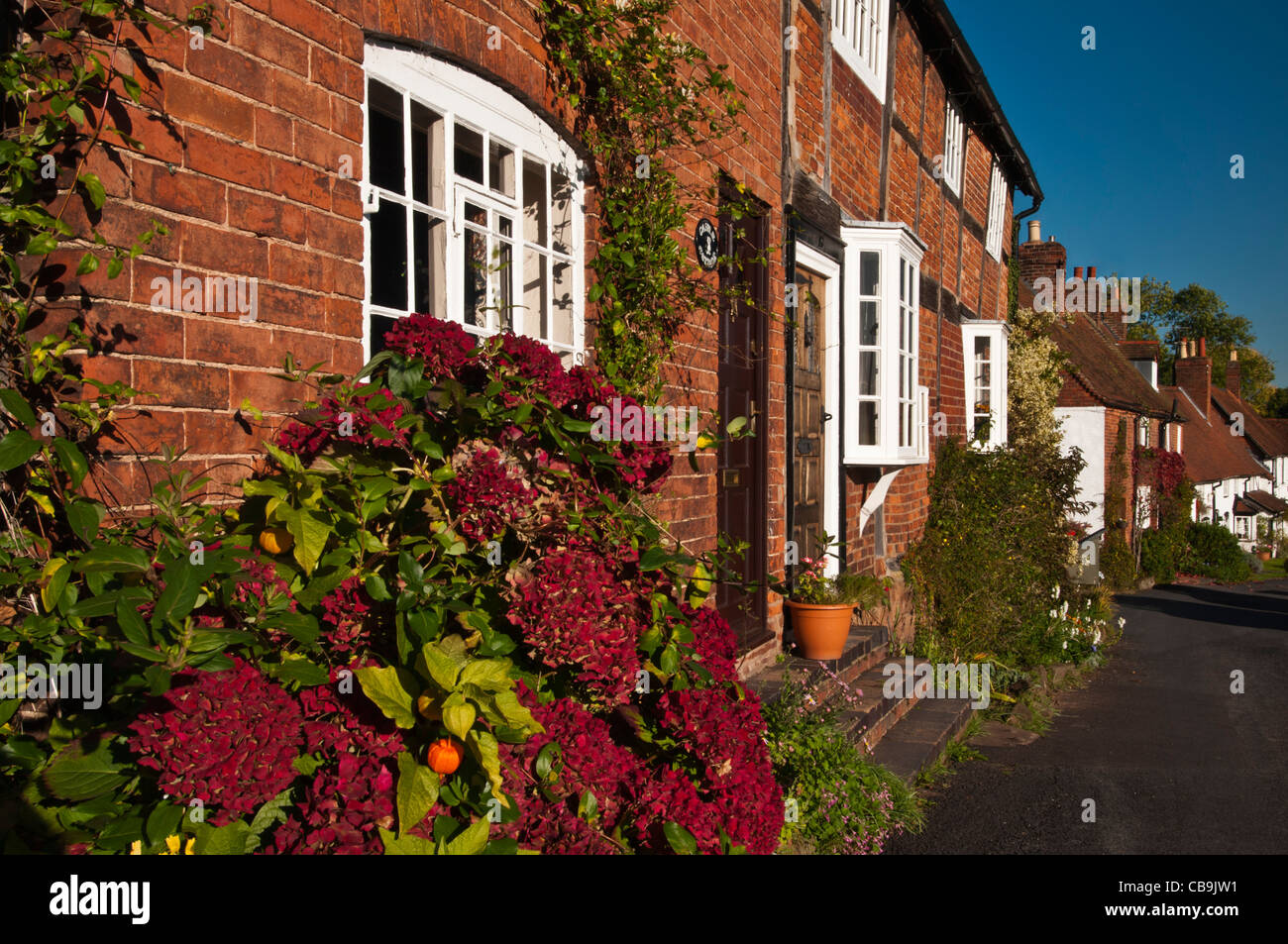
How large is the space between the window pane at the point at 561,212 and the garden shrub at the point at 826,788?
2.31 m

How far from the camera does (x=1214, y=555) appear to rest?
2653cm

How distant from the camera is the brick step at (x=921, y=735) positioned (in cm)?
532

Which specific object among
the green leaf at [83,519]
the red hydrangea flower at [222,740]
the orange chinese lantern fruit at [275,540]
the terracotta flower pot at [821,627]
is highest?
the green leaf at [83,519]

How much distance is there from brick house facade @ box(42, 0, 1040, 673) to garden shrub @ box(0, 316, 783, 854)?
28cm

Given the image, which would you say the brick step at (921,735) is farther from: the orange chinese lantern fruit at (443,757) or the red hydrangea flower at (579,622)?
the orange chinese lantern fruit at (443,757)

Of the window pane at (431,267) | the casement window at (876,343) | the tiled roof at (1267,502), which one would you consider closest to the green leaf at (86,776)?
the window pane at (431,267)

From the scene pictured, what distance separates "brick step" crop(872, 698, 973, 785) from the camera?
5.32 m

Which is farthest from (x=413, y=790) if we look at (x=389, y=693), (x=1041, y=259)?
(x=1041, y=259)

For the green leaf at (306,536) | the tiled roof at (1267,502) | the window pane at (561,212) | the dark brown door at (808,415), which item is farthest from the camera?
the tiled roof at (1267,502)

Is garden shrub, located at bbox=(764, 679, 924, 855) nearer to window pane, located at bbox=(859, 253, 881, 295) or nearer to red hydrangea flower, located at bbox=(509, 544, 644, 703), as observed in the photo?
red hydrangea flower, located at bbox=(509, 544, 644, 703)

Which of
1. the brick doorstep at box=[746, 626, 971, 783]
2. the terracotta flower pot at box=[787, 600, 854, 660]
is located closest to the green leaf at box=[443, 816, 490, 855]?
the brick doorstep at box=[746, 626, 971, 783]

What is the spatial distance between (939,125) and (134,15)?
9.64 meters

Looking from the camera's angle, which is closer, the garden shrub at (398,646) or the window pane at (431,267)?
the garden shrub at (398,646)
